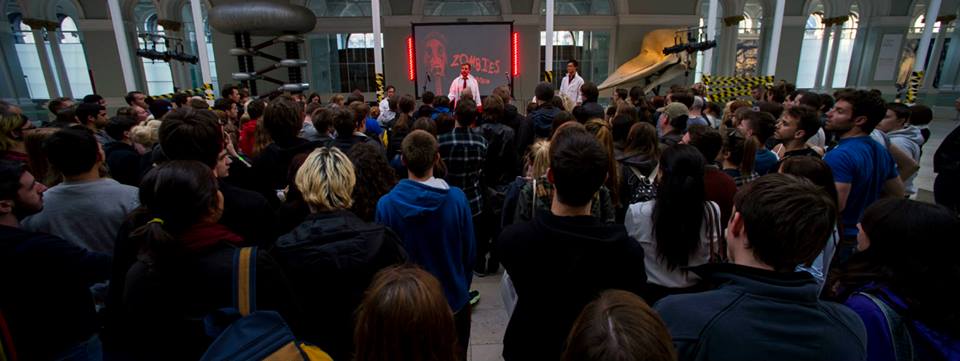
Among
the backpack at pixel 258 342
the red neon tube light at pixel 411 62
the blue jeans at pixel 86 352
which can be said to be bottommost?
the blue jeans at pixel 86 352

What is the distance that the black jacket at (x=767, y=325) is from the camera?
1.08 m

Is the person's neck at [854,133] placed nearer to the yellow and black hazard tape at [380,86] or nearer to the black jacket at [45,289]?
the black jacket at [45,289]

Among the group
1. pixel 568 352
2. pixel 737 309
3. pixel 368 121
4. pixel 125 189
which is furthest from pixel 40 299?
pixel 368 121

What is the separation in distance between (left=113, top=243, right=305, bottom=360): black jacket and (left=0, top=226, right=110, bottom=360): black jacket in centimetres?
55

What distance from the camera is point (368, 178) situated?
2072 millimetres

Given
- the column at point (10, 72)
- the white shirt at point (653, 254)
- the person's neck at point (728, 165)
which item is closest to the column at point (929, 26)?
the person's neck at point (728, 165)

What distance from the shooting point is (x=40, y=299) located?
1.66 meters

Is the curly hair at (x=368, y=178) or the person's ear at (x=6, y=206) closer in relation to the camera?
the person's ear at (x=6, y=206)

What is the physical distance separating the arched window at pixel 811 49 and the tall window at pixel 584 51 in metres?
7.27

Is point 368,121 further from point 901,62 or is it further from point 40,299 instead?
point 901,62

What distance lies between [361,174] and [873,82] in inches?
770

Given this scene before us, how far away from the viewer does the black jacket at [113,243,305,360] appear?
4.34 ft

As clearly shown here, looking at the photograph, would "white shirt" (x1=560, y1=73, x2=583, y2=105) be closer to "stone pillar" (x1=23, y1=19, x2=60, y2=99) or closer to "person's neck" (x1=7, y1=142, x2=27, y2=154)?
"person's neck" (x1=7, y1=142, x2=27, y2=154)

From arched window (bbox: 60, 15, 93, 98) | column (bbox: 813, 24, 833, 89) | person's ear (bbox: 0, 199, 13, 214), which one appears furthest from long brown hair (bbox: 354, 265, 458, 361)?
column (bbox: 813, 24, 833, 89)
